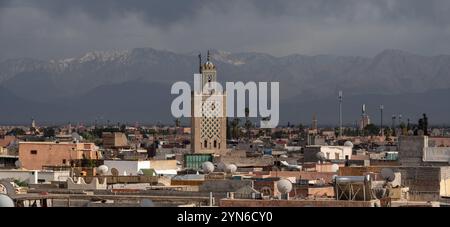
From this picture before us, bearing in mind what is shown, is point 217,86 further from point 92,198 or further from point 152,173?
point 92,198

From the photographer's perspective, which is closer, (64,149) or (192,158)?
(64,149)

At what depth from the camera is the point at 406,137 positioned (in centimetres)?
3728

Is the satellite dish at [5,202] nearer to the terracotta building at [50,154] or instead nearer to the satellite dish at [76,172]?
the satellite dish at [76,172]

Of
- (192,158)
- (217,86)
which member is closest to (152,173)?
(192,158)

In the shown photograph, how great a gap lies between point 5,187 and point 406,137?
1545 cm

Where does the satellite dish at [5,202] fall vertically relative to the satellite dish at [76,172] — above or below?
above

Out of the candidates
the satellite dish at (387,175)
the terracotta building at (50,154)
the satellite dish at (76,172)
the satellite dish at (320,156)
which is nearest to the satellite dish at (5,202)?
the satellite dish at (387,175)

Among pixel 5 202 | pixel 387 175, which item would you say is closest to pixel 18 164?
pixel 387 175

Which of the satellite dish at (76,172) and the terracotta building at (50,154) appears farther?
the terracotta building at (50,154)

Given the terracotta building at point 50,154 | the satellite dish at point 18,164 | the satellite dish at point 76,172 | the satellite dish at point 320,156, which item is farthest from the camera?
the satellite dish at point 320,156

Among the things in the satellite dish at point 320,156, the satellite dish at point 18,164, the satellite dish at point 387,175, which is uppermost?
the satellite dish at point 387,175

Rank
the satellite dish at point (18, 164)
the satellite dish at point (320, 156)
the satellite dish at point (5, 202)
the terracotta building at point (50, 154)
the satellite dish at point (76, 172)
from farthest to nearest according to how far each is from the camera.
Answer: the satellite dish at point (320, 156) < the terracotta building at point (50, 154) < the satellite dish at point (18, 164) < the satellite dish at point (76, 172) < the satellite dish at point (5, 202)

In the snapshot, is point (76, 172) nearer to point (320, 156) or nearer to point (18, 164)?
point (18, 164)
